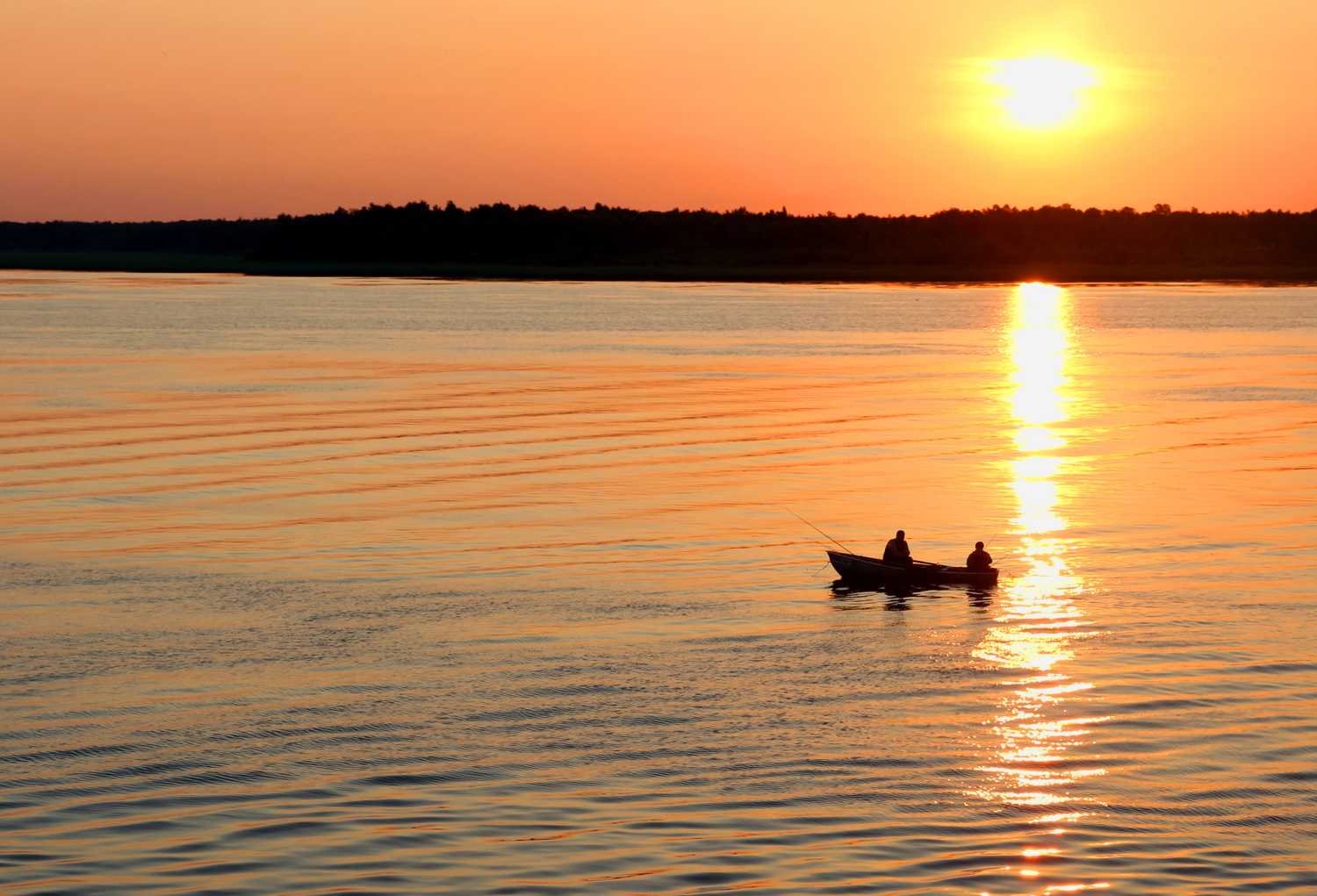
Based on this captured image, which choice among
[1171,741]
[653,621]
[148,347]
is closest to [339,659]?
[653,621]

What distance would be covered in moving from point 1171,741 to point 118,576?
17658 mm

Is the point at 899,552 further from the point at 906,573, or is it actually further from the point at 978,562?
the point at 978,562

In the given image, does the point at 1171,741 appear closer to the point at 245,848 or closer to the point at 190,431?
the point at 245,848

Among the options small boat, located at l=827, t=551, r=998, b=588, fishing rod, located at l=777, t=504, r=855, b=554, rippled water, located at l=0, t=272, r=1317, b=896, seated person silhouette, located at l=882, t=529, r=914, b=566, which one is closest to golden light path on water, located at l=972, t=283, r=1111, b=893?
rippled water, located at l=0, t=272, r=1317, b=896

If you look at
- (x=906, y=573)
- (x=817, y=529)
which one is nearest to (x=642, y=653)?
(x=906, y=573)

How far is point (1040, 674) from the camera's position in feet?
67.5

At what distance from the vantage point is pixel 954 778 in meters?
16.0

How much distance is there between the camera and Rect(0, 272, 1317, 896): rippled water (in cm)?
1401

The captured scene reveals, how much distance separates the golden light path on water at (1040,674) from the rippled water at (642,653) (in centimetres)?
8

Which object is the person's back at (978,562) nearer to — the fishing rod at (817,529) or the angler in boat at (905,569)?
the angler in boat at (905,569)

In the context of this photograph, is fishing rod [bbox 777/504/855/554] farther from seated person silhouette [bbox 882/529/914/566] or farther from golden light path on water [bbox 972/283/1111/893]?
golden light path on water [bbox 972/283/1111/893]

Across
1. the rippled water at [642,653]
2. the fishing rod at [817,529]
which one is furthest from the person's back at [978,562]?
the fishing rod at [817,529]

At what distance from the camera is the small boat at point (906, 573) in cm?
2572

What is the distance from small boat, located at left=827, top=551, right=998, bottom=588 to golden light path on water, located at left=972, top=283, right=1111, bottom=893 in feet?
1.91
